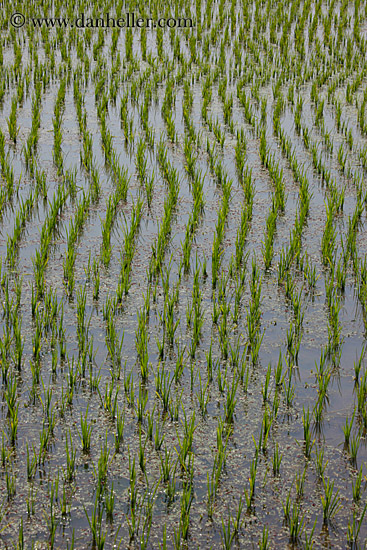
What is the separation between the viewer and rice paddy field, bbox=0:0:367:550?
2260mm

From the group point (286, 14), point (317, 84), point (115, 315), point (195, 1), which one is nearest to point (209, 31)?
point (286, 14)

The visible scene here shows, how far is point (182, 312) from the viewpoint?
3.44 meters

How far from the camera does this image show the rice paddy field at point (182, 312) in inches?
89.0

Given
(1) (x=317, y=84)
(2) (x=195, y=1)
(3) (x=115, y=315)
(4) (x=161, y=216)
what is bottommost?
(3) (x=115, y=315)

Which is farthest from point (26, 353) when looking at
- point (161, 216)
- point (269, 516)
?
point (161, 216)

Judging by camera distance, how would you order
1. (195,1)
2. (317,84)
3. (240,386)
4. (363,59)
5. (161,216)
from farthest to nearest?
(195,1) < (363,59) < (317,84) < (161,216) < (240,386)

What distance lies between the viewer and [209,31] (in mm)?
9648

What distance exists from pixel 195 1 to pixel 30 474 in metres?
10.4

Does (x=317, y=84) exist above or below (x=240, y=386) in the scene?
above

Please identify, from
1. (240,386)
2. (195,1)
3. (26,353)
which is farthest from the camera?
(195,1)

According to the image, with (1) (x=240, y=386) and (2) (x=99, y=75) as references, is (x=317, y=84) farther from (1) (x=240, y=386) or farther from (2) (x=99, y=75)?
(1) (x=240, y=386)

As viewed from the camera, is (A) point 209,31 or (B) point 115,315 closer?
(B) point 115,315

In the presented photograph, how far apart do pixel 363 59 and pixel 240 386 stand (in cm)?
619

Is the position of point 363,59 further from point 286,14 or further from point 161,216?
point 161,216
